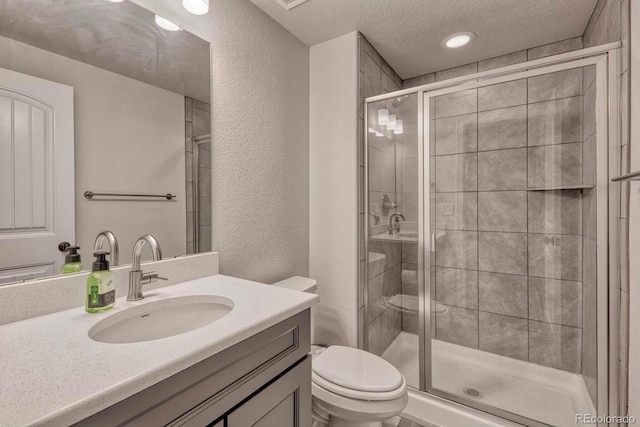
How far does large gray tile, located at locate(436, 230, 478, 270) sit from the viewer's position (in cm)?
187

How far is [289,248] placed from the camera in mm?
1780

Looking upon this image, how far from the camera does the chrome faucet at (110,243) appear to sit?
98cm

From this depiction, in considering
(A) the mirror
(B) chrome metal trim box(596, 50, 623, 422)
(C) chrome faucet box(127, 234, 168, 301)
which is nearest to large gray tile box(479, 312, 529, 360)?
(B) chrome metal trim box(596, 50, 623, 422)

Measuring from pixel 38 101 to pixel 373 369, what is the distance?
161cm

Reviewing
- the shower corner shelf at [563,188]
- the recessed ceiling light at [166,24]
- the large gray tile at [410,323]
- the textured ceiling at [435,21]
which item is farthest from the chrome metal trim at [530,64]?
the large gray tile at [410,323]

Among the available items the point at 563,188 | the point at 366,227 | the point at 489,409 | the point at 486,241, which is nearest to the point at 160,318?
the point at 366,227

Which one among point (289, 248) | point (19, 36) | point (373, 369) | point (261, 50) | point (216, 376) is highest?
point (261, 50)

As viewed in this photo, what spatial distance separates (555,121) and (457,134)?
0.52 m

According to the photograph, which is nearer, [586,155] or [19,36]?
[19,36]

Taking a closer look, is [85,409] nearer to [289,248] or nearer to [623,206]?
[289,248]

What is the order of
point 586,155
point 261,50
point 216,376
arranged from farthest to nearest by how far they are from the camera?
1. point 261,50
2. point 586,155
3. point 216,376

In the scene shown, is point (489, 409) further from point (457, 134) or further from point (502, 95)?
point (502, 95)

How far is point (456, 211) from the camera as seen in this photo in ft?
6.13

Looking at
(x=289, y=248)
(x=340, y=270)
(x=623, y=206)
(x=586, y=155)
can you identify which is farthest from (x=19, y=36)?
(x=586, y=155)
